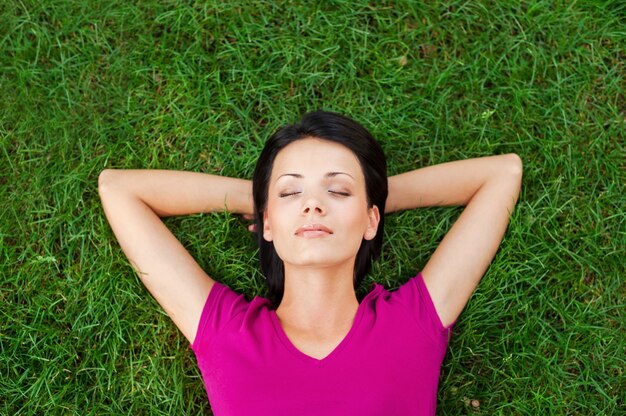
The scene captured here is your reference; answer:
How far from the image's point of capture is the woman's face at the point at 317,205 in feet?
12.6

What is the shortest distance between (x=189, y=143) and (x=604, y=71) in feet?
10.1

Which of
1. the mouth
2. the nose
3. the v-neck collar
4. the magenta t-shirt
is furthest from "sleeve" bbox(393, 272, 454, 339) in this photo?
the nose

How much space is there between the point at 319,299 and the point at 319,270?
203 mm

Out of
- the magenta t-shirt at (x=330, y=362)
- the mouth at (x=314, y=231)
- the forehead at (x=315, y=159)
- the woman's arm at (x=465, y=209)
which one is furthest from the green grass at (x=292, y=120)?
the mouth at (x=314, y=231)

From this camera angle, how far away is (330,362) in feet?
Result: 13.1

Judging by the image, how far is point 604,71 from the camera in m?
5.00

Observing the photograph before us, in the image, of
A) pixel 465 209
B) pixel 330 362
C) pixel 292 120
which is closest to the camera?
pixel 330 362

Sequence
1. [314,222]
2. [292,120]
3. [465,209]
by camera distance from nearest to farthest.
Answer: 1. [314,222]
2. [465,209]
3. [292,120]

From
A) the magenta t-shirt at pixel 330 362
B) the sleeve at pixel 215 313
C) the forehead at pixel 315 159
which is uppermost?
the forehead at pixel 315 159

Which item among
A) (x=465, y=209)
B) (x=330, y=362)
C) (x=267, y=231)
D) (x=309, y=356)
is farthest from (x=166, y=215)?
(x=465, y=209)

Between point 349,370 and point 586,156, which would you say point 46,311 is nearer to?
point 349,370

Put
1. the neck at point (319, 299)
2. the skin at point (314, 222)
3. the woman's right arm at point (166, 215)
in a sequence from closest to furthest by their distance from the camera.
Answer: the skin at point (314, 222), the neck at point (319, 299), the woman's right arm at point (166, 215)

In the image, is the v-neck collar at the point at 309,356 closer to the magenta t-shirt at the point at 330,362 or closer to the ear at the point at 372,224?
the magenta t-shirt at the point at 330,362

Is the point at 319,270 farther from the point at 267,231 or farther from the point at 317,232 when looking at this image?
the point at 267,231
